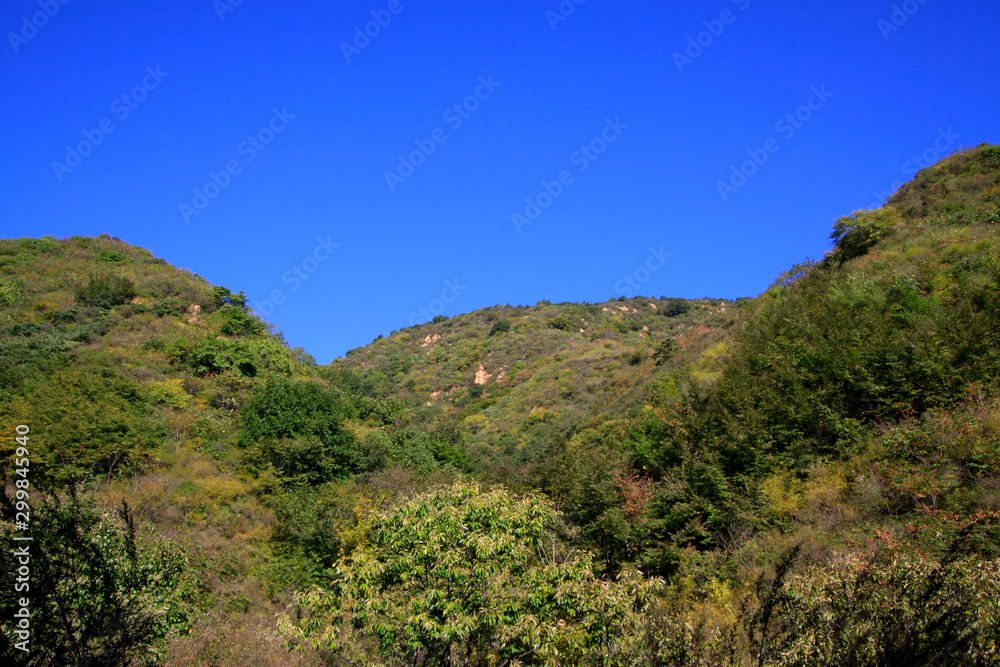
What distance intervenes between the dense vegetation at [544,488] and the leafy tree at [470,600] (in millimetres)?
57

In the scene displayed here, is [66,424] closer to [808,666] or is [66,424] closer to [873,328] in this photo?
[808,666]

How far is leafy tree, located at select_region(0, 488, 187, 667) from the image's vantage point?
7531 millimetres

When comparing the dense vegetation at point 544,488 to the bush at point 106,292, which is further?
the bush at point 106,292

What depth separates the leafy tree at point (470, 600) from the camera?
899cm

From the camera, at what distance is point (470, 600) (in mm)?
9617

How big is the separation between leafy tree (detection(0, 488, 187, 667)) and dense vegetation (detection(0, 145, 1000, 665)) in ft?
0.20

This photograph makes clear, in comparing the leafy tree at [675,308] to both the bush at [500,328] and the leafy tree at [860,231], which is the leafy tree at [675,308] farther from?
the leafy tree at [860,231]

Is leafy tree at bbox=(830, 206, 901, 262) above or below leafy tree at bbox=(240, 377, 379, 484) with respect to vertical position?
above

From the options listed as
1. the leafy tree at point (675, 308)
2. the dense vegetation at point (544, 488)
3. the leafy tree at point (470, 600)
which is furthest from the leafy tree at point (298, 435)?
the leafy tree at point (675, 308)

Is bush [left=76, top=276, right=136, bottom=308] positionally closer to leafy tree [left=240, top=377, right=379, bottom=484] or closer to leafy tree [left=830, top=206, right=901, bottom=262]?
leafy tree [left=240, top=377, right=379, bottom=484]

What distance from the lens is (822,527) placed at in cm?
1459

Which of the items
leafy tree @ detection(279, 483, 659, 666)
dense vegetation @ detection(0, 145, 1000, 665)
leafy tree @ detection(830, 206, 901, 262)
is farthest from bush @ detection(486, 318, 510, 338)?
leafy tree @ detection(279, 483, 659, 666)

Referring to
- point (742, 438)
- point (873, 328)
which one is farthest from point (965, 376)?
point (742, 438)

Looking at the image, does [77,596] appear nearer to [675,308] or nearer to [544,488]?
[544,488]
